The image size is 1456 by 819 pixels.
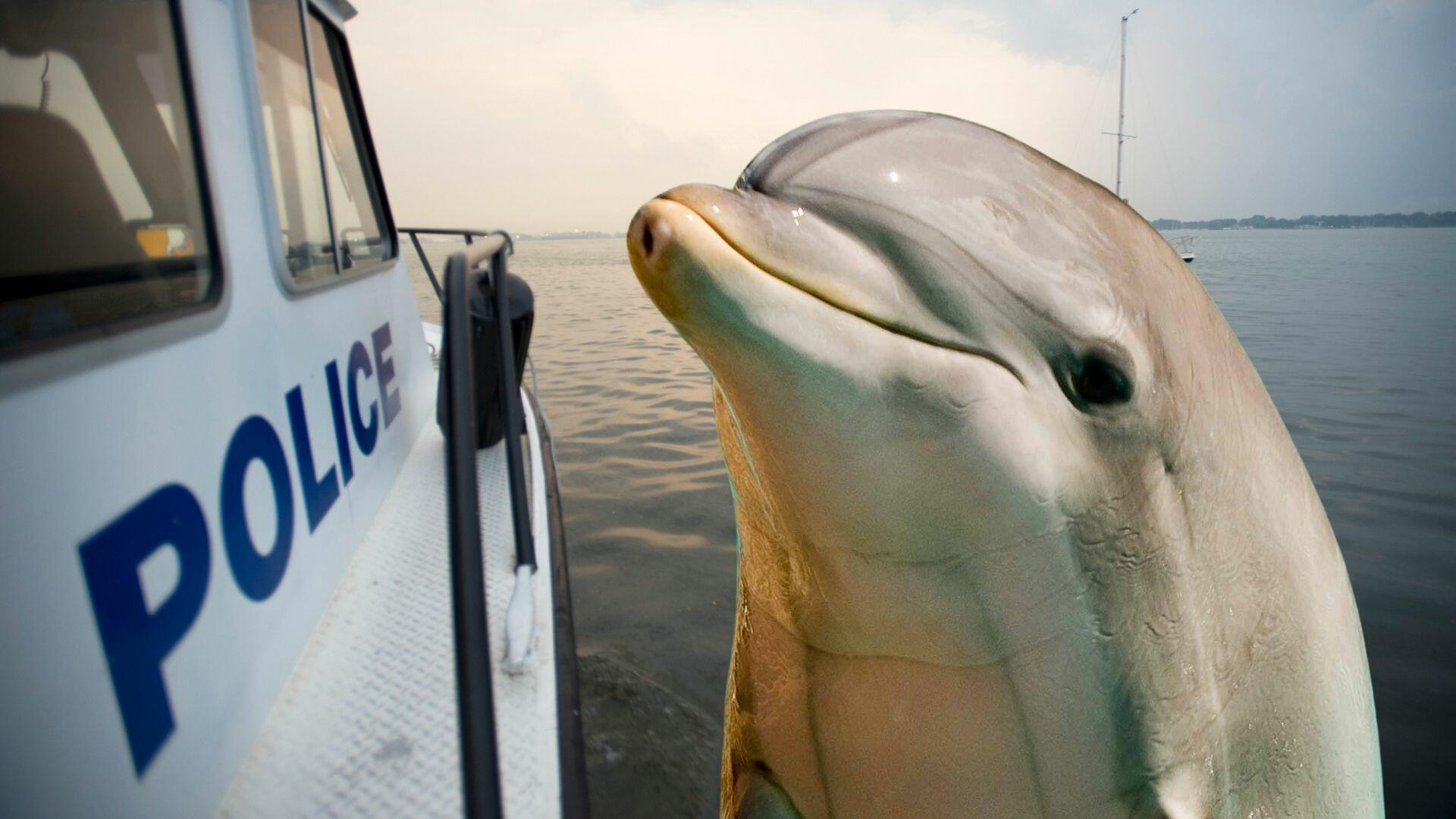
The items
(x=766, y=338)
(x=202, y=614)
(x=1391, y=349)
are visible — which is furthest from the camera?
(x=1391, y=349)

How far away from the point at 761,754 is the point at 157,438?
4.20ft

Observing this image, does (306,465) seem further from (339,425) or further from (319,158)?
(319,158)

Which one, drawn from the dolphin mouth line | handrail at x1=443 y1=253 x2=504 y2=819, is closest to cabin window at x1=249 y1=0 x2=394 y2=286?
handrail at x1=443 y1=253 x2=504 y2=819

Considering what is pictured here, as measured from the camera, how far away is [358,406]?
2738 mm

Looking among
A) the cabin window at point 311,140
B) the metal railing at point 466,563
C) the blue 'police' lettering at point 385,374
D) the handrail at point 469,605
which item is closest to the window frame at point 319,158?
the cabin window at point 311,140

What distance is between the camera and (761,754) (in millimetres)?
1327

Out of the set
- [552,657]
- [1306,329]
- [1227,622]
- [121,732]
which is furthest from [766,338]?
[1306,329]

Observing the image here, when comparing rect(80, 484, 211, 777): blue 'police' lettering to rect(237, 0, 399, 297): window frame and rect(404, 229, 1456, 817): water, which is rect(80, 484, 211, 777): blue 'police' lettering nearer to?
rect(237, 0, 399, 297): window frame

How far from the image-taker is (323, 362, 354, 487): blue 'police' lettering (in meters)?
2.43

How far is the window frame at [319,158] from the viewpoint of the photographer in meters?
2.12

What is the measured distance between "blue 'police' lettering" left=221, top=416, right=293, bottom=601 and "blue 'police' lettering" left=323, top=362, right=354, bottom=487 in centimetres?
47

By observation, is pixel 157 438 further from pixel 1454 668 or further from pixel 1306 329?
pixel 1306 329

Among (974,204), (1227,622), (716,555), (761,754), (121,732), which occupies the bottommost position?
(716,555)

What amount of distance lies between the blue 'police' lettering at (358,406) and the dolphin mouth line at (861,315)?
7.38 ft
